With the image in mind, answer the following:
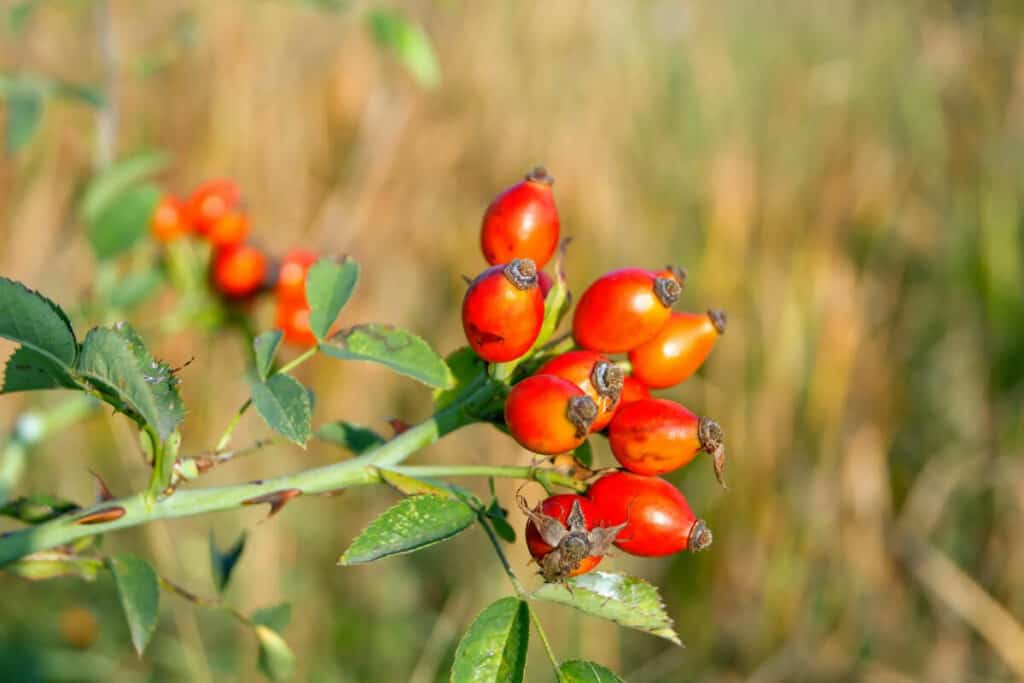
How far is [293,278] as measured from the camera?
6.60 ft

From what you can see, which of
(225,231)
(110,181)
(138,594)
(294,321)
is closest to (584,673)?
(138,594)

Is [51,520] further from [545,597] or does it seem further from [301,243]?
[301,243]

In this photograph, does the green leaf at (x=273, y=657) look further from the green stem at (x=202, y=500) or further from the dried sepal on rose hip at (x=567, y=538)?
the dried sepal on rose hip at (x=567, y=538)

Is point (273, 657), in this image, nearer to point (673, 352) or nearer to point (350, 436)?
point (350, 436)

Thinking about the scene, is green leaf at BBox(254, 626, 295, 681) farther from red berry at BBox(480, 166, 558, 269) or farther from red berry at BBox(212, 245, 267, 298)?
red berry at BBox(212, 245, 267, 298)

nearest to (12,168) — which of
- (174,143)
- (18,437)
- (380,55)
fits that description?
(174,143)

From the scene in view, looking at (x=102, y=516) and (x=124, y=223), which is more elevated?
(x=124, y=223)

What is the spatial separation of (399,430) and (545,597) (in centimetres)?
27

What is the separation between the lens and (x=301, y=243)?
4.51m

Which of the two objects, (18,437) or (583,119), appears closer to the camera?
(18,437)

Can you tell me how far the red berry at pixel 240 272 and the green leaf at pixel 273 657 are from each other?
890 millimetres

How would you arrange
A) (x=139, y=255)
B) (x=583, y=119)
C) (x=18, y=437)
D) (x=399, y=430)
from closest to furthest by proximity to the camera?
1. (x=399, y=430)
2. (x=18, y=437)
3. (x=139, y=255)
4. (x=583, y=119)

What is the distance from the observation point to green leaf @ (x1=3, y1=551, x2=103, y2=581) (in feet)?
3.48

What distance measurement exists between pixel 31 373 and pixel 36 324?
0.26 feet
